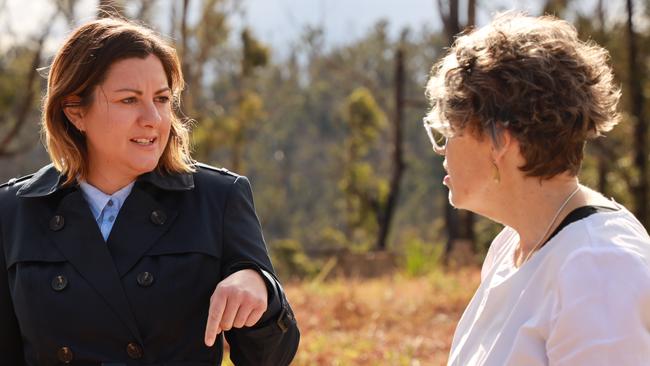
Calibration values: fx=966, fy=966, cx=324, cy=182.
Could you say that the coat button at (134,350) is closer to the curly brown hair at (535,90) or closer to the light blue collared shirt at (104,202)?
the light blue collared shirt at (104,202)

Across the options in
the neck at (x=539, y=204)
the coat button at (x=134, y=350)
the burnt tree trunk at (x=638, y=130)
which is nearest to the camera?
the neck at (x=539, y=204)

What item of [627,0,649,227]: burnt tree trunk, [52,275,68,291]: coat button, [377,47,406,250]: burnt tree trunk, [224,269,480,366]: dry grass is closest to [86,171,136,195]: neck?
[52,275,68,291]: coat button

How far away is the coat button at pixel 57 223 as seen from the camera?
239 cm

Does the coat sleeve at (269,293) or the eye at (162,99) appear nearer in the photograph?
the coat sleeve at (269,293)

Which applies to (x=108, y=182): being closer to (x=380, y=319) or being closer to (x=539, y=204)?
(x=539, y=204)

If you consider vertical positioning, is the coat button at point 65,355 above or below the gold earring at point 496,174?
below

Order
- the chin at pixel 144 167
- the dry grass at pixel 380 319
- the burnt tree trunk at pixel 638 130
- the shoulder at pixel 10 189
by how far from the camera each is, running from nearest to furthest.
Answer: the chin at pixel 144 167 → the shoulder at pixel 10 189 → the dry grass at pixel 380 319 → the burnt tree trunk at pixel 638 130

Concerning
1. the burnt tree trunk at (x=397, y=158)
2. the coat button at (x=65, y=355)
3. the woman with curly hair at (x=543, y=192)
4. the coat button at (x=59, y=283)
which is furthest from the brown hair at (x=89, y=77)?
the burnt tree trunk at (x=397, y=158)

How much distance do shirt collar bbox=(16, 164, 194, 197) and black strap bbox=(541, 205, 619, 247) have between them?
92 cm

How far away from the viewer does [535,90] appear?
6.44 ft

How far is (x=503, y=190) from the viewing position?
2113 mm

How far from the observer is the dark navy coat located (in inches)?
89.3

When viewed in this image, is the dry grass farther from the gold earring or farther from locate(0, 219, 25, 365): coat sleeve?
the gold earring

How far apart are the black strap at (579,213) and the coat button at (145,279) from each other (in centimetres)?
92
